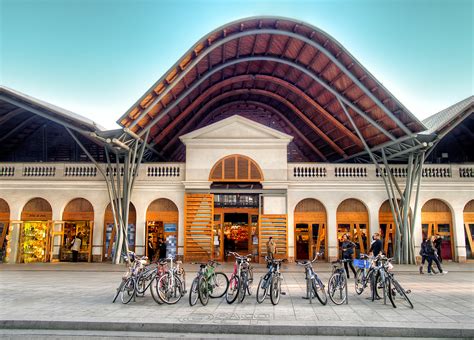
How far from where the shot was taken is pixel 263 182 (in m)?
22.3

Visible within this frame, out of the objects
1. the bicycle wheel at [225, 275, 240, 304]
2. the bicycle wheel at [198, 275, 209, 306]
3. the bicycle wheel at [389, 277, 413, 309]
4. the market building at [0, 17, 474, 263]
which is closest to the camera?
the bicycle wheel at [389, 277, 413, 309]

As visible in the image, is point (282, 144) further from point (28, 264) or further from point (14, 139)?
point (14, 139)

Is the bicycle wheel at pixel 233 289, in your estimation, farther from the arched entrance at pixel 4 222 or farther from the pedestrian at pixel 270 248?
the arched entrance at pixel 4 222

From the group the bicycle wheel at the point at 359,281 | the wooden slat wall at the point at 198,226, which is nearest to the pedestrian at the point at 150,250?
the wooden slat wall at the point at 198,226

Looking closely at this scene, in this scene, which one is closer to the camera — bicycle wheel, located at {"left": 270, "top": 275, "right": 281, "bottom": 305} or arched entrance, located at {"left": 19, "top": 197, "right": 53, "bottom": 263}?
bicycle wheel, located at {"left": 270, "top": 275, "right": 281, "bottom": 305}

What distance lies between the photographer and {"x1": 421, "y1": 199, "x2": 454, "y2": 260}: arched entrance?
74.1 feet

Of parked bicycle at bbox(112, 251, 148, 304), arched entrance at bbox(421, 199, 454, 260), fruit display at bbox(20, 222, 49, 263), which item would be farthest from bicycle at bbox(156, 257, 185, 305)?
arched entrance at bbox(421, 199, 454, 260)

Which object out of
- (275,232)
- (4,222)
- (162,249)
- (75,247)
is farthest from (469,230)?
(4,222)

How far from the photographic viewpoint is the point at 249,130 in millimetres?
23000

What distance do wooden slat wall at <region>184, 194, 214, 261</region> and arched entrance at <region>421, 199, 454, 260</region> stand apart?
13.7 metres

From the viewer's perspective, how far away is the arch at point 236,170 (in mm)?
22531

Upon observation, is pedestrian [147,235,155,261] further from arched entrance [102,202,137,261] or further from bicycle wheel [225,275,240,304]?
bicycle wheel [225,275,240,304]

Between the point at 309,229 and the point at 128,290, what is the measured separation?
47.9 ft

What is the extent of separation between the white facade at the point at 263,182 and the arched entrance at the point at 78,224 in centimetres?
42
